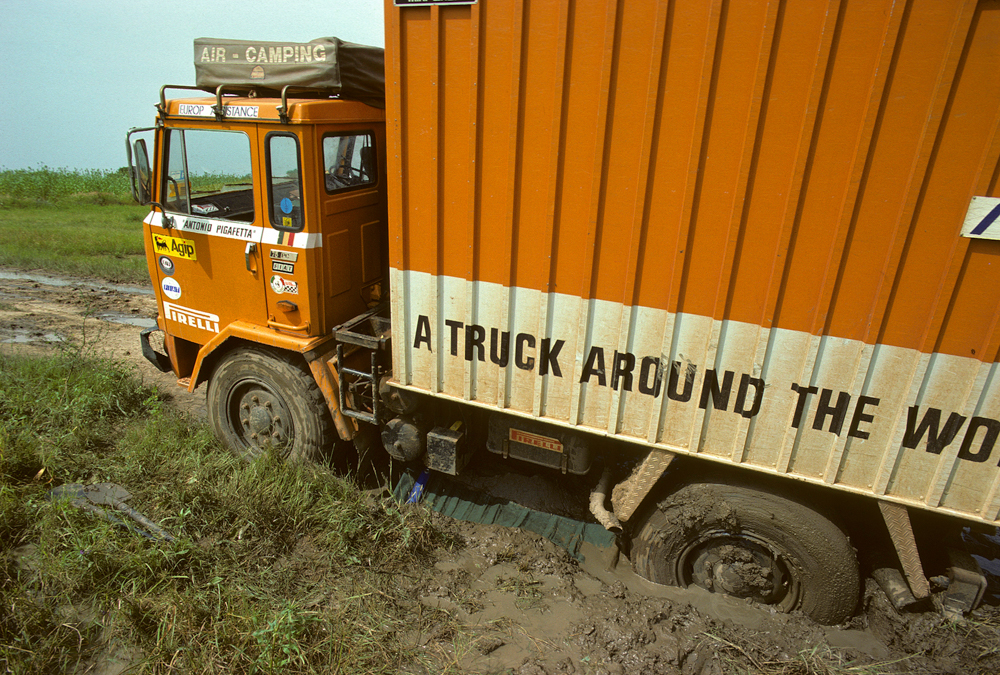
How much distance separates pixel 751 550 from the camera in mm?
3273

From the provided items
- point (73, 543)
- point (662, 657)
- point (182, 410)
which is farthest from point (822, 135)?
point (182, 410)

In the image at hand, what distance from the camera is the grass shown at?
10.6 m

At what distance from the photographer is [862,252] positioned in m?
2.51

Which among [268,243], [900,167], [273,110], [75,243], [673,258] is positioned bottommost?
[75,243]

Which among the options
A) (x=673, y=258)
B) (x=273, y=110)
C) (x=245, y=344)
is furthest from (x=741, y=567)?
(x=273, y=110)

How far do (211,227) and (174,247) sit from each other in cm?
54

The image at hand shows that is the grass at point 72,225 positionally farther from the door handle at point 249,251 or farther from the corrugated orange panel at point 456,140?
the corrugated orange panel at point 456,140

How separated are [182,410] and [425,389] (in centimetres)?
344

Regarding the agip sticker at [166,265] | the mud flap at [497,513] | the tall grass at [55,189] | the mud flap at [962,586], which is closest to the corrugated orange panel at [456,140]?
the mud flap at [497,513]

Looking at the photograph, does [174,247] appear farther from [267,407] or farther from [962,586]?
[962,586]

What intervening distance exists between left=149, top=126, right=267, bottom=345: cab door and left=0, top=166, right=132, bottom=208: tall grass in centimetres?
1514

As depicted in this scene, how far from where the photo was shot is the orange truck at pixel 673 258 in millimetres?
2389

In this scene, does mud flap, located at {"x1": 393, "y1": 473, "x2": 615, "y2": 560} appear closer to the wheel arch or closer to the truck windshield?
the wheel arch

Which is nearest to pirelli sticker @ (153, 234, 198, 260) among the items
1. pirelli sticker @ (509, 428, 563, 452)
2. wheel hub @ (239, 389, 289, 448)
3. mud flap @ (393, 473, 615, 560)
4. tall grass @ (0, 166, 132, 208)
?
wheel hub @ (239, 389, 289, 448)
